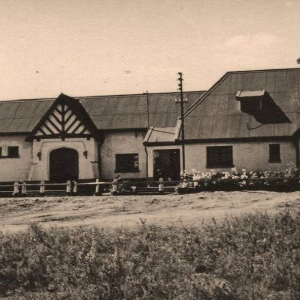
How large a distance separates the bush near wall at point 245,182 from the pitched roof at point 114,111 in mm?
8784

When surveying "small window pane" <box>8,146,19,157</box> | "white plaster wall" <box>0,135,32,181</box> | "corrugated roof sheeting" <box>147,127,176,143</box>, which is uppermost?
"corrugated roof sheeting" <box>147,127,176,143</box>

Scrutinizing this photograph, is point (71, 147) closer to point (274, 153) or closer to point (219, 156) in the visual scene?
point (219, 156)

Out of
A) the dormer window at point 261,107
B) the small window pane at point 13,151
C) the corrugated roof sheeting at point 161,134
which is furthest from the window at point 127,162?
the dormer window at point 261,107

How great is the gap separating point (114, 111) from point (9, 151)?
24.9 feet

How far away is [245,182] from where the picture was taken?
27.4 meters

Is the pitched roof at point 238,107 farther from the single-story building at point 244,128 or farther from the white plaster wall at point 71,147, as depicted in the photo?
the white plaster wall at point 71,147

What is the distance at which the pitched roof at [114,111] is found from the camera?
120ft

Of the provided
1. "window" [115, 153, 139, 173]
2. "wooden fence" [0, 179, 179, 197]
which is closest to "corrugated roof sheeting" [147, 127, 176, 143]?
"window" [115, 153, 139, 173]

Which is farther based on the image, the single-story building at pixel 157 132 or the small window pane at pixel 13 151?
the small window pane at pixel 13 151

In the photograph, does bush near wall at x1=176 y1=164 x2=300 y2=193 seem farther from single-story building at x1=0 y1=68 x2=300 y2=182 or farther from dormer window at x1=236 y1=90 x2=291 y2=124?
dormer window at x1=236 y1=90 x2=291 y2=124

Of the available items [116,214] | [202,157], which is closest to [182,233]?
[116,214]

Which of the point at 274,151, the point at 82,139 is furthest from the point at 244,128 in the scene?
the point at 82,139

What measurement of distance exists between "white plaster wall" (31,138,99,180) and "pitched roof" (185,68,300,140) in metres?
6.39

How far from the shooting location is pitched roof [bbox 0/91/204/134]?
36531 millimetres
